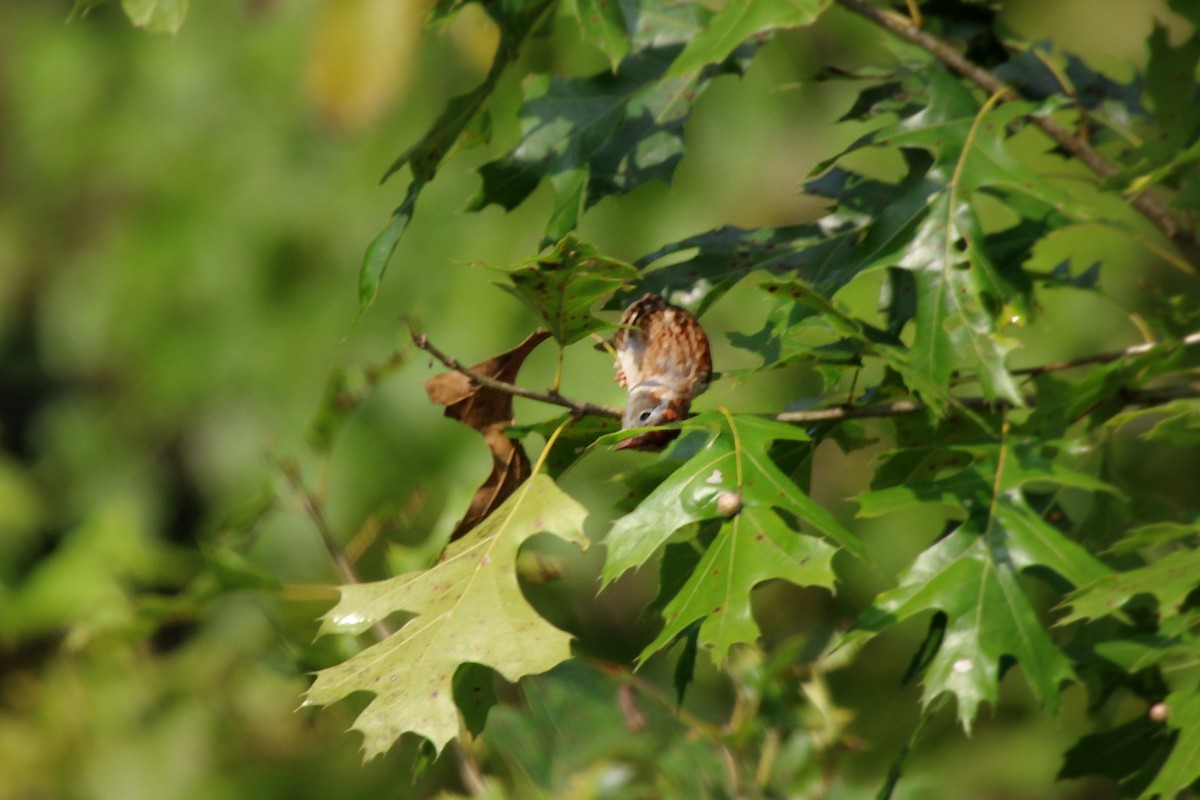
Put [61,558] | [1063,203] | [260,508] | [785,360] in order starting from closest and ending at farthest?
[785,360], [1063,203], [260,508], [61,558]

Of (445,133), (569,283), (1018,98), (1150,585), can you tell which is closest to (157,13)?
(445,133)

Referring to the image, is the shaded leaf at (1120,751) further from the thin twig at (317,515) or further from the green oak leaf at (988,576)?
the thin twig at (317,515)

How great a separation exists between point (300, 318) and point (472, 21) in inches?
28.9

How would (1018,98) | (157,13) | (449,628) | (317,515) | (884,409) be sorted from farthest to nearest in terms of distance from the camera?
(317,515)
(1018,98)
(157,13)
(884,409)
(449,628)

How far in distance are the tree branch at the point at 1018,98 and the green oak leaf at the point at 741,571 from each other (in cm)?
47

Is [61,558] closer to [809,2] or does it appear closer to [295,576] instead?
[295,576]

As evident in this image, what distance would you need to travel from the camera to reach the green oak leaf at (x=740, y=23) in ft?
3.05

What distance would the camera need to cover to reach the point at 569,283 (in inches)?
31.8

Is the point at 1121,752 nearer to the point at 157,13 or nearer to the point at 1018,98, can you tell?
the point at 1018,98

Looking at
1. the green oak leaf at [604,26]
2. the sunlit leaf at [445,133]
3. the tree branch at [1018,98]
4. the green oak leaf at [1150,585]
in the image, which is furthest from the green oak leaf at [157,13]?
the green oak leaf at [1150,585]

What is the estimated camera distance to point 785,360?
86 centimetres

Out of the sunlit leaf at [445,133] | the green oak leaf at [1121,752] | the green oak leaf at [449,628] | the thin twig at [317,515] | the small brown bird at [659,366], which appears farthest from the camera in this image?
the thin twig at [317,515]

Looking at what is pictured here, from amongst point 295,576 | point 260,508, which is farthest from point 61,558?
point 260,508

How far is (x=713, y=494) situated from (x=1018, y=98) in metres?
0.55
